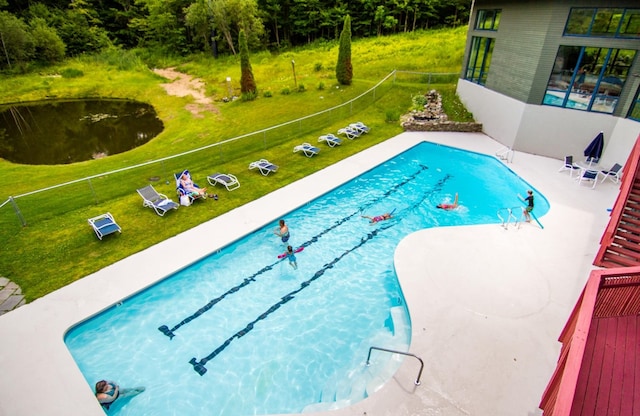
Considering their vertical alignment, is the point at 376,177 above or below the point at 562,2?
below

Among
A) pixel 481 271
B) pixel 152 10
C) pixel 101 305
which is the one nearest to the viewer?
pixel 101 305

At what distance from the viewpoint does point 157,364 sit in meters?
8.23

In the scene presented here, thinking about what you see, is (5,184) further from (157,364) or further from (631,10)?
(631,10)

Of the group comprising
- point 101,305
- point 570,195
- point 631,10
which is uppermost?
point 631,10

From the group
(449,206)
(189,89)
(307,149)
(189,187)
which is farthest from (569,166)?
(189,89)

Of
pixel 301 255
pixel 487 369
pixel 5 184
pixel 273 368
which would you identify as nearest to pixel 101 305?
pixel 273 368

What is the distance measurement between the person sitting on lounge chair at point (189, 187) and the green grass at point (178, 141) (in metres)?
0.64

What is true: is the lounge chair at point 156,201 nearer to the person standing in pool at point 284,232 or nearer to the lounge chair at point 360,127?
the person standing in pool at point 284,232

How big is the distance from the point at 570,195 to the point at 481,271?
7.74m

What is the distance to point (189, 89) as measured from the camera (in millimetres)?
33719

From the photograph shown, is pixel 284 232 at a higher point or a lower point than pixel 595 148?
lower

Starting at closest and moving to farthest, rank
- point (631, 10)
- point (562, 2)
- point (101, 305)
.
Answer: point (101, 305) < point (631, 10) < point (562, 2)

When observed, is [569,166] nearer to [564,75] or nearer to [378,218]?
[564,75]

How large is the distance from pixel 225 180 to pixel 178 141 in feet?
26.6
